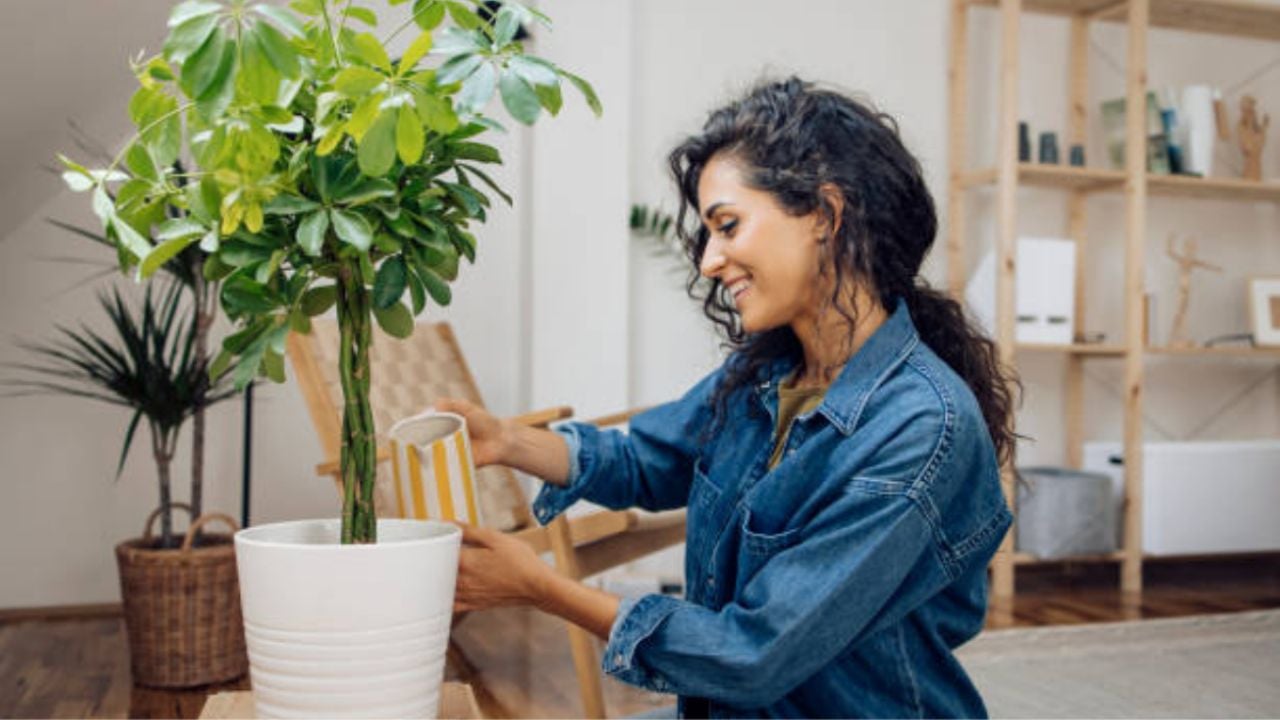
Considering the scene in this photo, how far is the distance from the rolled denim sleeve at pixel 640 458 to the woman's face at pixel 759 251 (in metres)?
0.21

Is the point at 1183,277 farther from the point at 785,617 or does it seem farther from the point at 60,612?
the point at 60,612

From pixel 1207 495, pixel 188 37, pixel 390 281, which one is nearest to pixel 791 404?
pixel 390 281

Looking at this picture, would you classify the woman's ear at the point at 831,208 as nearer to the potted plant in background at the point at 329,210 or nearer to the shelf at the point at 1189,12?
the potted plant in background at the point at 329,210

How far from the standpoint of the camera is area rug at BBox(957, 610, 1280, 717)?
2273 millimetres

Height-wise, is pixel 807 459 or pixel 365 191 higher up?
pixel 365 191

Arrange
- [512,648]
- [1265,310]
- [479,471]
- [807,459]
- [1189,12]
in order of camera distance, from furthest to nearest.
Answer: [1265,310], [1189,12], [512,648], [479,471], [807,459]

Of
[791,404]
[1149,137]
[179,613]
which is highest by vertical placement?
[1149,137]

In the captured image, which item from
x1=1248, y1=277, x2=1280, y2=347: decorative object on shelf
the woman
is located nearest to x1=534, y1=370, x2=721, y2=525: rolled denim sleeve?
the woman

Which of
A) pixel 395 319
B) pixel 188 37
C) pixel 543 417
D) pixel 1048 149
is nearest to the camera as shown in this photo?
pixel 188 37

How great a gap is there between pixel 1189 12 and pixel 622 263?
217cm

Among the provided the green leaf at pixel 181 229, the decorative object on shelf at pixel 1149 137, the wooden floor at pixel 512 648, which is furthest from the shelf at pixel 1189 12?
the green leaf at pixel 181 229

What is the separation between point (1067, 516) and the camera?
136 inches

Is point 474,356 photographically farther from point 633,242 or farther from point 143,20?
point 143,20

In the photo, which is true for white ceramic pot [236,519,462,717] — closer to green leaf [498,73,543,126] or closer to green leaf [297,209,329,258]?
green leaf [297,209,329,258]
